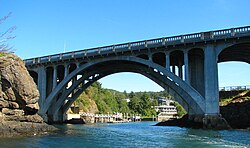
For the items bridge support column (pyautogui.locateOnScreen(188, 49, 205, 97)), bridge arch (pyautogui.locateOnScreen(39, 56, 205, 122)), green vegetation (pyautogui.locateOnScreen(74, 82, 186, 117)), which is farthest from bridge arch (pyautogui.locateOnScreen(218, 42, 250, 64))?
green vegetation (pyautogui.locateOnScreen(74, 82, 186, 117))

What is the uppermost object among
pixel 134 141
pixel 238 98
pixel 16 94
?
pixel 16 94

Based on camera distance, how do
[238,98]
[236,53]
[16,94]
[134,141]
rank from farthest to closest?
[238,98], [236,53], [16,94], [134,141]

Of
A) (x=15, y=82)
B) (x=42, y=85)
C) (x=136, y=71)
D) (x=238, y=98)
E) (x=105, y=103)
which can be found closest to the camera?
(x=15, y=82)

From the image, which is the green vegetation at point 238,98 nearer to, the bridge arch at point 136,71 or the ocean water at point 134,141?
the bridge arch at point 136,71

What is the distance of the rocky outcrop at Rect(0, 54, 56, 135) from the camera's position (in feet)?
109

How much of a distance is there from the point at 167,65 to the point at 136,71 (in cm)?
1043

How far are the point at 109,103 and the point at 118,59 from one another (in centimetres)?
7473

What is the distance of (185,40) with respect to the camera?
39844 mm

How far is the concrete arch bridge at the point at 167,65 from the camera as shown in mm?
37875

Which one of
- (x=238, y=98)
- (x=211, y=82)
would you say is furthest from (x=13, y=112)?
(x=238, y=98)

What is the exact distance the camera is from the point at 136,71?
5112cm

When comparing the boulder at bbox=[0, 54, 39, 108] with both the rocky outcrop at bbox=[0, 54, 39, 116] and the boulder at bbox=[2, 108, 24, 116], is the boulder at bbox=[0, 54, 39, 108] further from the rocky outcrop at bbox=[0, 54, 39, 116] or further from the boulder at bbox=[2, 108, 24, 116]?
the boulder at bbox=[2, 108, 24, 116]

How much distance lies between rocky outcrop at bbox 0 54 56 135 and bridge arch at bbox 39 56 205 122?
1501 cm

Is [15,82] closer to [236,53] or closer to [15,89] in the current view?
[15,89]
